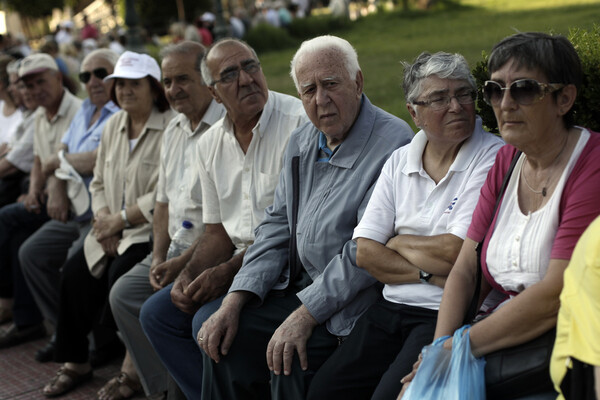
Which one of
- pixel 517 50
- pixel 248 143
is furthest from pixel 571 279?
pixel 248 143

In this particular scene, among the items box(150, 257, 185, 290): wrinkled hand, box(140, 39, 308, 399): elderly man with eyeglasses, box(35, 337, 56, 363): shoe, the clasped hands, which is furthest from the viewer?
box(35, 337, 56, 363): shoe

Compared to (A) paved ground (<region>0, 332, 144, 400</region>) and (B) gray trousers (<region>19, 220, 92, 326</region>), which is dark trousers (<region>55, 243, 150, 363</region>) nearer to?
(A) paved ground (<region>0, 332, 144, 400</region>)

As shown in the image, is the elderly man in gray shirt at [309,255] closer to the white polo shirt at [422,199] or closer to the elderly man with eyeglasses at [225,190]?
the white polo shirt at [422,199]

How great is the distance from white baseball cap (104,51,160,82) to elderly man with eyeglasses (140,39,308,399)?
98 cm

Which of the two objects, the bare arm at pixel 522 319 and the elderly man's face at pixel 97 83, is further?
the elderly man's face at pixel 97 83

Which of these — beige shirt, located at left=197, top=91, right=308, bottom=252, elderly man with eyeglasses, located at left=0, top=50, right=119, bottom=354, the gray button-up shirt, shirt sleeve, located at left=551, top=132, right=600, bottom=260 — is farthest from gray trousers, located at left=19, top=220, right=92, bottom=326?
shirt sleeve, located at left=551, top=132, right=600, bottom=260

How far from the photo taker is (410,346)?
9.80ft

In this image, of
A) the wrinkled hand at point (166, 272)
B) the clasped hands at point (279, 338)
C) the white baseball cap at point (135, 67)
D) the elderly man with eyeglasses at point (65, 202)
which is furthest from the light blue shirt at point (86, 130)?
the clasped hands at point (279, 338)

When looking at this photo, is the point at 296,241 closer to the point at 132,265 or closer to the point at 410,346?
the point at 410,346

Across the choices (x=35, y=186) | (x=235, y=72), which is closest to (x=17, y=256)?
(x=35, y=186)

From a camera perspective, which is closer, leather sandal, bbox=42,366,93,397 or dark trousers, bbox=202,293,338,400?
dark trousers, bbox=202,293,338,400

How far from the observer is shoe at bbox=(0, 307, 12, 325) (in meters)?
6.82

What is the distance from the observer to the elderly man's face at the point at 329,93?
3.68 meters

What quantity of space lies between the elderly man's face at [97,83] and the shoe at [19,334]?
1.96m
